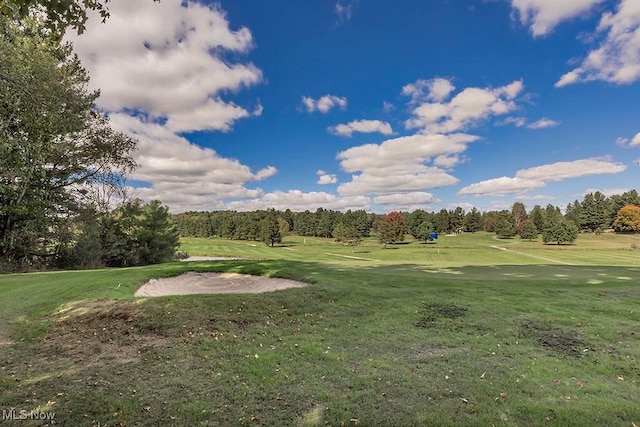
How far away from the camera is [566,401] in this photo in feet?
15.9

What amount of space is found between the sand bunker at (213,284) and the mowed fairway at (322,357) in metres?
1.20

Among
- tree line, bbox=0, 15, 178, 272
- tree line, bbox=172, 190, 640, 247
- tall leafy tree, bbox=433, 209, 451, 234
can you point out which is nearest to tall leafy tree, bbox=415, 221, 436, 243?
tree line, bbox=172, 190, 640, 247

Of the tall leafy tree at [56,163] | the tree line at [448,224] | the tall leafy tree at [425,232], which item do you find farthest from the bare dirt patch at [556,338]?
the tall leafy tree at [425,232]

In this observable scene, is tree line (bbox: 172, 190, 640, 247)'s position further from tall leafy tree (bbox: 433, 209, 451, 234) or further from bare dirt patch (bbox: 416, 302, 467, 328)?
bare dirt patch (bbox: 416, 302, 467, 328)

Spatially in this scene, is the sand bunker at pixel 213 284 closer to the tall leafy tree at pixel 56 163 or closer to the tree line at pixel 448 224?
the tall leafy tree at pixel 56 163

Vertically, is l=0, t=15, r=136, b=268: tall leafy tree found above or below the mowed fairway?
above

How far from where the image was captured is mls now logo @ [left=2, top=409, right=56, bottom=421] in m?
4.23

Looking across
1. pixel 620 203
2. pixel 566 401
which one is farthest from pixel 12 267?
pixel 620 203

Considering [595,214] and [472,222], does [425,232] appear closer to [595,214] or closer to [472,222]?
[472,222]

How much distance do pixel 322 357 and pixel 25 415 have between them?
14.0 feet

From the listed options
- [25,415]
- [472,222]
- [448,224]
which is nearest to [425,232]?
[448,224]

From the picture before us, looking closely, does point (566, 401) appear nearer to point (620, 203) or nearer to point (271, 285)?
point (271, 285)

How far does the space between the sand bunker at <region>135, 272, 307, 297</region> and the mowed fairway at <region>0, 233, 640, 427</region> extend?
1201mm

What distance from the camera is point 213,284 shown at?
13180mm
